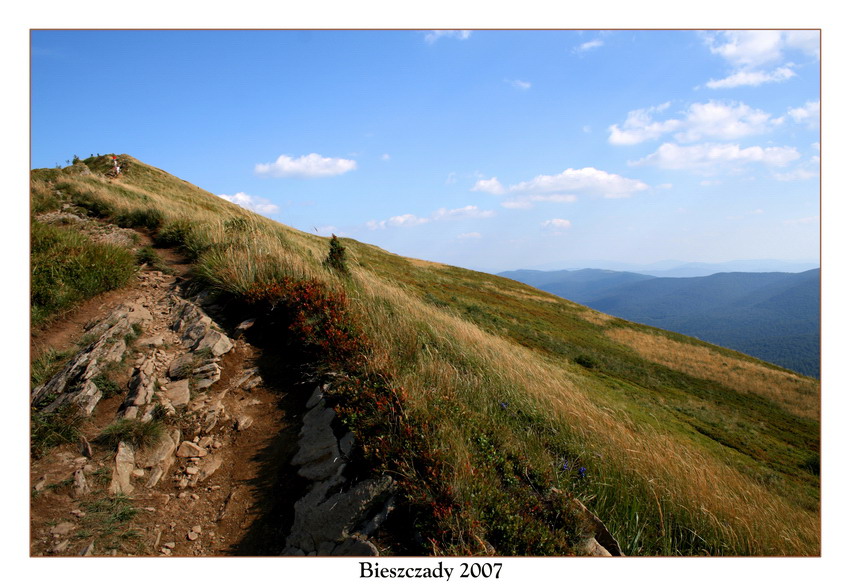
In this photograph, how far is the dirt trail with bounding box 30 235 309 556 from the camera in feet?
10.7

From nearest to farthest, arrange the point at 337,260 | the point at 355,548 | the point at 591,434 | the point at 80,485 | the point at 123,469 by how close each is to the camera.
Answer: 1. the point at 355,548
2. the point at 80,485
3. the point at 123,469
4. the point at 591,434
5. the point at 337,260

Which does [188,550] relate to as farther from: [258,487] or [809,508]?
[809,508]

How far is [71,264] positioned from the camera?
689 centimetres

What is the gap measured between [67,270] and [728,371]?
1435 inches

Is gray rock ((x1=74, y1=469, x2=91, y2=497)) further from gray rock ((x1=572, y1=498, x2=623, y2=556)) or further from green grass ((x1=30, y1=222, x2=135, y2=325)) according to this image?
gray rock ((x1=572, y1=498, x2=623, y2=556))

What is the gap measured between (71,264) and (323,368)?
5.40 metres

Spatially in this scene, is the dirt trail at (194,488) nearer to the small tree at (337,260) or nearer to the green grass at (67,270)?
the green grass at (67,270)

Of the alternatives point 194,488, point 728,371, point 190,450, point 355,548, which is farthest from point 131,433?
point 728,371

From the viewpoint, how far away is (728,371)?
2928 centimetres

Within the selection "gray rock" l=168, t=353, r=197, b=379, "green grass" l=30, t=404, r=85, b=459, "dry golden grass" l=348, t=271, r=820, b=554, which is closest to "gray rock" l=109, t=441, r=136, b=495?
"green grass" l=30, t=404, r=85, b=459

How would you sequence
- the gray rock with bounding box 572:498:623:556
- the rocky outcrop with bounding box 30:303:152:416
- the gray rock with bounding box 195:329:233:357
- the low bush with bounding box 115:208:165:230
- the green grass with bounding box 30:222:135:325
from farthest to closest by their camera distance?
the low bush with bounding box 115:208:165:230, the green grass with bounding box 30:222:135:325, the gray rock with bounding box 195:329:233:357, the rocky outcrop with bounding box 30:303:152:416, the gray rock with bounding box 572:498:623:556

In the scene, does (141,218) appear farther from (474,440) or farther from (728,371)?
(728,371)

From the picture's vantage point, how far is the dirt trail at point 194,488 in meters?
3.27

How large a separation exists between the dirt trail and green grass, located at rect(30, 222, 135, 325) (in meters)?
2.27
